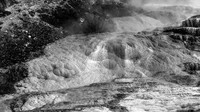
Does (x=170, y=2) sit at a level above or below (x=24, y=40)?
below

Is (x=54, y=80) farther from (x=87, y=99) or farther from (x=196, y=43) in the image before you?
(x=196, y=43)

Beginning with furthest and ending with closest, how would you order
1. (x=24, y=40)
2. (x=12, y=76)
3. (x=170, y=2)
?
1. (x=170, y=2)
2. (x=24, y=40)
3. (x=12, y=76)

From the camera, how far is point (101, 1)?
33.2 meters

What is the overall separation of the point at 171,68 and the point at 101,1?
15.8 metres

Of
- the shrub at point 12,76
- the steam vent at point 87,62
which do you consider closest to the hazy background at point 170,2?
the steam vent at point 87,62

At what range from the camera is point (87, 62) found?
19.5 metres

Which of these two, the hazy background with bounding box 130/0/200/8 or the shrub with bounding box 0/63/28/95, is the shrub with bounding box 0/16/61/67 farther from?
the hazy background with bounding box 130/0/200/8

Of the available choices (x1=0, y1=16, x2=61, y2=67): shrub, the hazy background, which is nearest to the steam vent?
(x1=0, y1=16, x2=61, y2=67): shrub

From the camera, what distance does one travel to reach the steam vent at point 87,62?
12961mm

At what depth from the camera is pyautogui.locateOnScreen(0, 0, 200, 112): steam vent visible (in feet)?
42.5

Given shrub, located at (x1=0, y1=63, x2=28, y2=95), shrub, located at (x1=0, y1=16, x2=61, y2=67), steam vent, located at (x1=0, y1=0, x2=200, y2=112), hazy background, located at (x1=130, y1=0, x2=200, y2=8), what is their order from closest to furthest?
steam vent, located at (x1=0, y1=0, x2=200, y2=112)
shrub, located at (x1=0, y1=63, x2=28, y2=95)
shrub, located at (x1=0, y1=16, x2=61, y2=67)
hazy background, located at (x1=130, y1=0, x2=200, y2=8)

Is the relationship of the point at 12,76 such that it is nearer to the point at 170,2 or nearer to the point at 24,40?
the point at 24,40

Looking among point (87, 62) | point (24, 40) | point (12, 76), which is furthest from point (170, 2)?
point (12, 76)

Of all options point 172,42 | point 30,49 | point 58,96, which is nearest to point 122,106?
point 58,96
